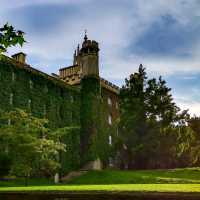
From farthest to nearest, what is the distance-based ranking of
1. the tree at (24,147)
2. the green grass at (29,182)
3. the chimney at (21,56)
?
the chimney at (21,56)
the green grass at (29,182)
the tree at (24,147)

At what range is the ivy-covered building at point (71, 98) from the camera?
117ft

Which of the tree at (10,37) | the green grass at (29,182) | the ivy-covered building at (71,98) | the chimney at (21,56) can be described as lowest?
the green grass at (29,182)

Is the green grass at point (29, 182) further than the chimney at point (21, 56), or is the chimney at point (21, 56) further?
the chimney at point (21, 56)

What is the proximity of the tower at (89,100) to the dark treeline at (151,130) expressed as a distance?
361 cm

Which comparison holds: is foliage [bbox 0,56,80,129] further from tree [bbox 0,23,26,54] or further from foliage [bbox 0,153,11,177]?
tree [bbox 0,23,26,54]

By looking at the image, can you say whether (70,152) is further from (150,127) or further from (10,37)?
(10,37)

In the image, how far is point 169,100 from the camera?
154 ft

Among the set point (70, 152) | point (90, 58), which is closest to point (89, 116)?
point (70, 152)

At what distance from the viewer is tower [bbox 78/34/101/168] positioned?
139 feet

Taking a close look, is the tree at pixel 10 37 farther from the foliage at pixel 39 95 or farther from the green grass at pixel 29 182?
the foliage at pixel 39 95

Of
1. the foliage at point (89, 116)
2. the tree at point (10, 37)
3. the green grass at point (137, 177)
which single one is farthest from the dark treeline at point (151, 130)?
the tree at point (10, 37)

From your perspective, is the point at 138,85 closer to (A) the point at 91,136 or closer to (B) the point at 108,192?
(A) the point at 91,136

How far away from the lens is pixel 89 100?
44.0 m

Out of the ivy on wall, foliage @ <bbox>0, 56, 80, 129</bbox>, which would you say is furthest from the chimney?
foliage @ <bbox>0, 56, 80, 129</bbox>
